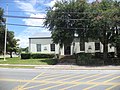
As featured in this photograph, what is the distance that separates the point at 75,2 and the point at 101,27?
4998 mm

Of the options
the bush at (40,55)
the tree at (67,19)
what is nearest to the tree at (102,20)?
the tree at (67,19)

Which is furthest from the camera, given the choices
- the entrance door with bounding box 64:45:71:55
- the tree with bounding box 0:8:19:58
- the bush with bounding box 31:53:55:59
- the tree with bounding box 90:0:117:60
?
the entrance door with bounding box 64:45:71:55

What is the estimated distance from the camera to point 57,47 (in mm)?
44000

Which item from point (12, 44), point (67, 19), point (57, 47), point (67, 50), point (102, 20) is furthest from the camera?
point (12, 44)

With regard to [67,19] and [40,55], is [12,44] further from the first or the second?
[67,19]

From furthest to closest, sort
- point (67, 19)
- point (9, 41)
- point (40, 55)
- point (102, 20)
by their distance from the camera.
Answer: point (9, 41)
point (40, 55)
point (67, 19)
point (102, 20)

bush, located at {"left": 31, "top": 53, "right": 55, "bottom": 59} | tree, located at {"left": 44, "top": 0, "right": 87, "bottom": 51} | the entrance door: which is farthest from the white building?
tree, located at {"left": 44, "top": 0, "right": 87, "bottom": 51}

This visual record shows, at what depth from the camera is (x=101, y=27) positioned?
30.8m

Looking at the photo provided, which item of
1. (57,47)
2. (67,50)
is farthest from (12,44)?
(67,50)

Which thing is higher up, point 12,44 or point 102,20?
point 102,20

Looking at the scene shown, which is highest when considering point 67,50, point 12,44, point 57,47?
point 12,44

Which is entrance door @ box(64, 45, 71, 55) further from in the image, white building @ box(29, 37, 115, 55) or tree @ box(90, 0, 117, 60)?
tree @ box(90, 0, 117, 60)

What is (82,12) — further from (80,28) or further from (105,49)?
(105,49)

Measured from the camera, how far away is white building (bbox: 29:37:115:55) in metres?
42.6
